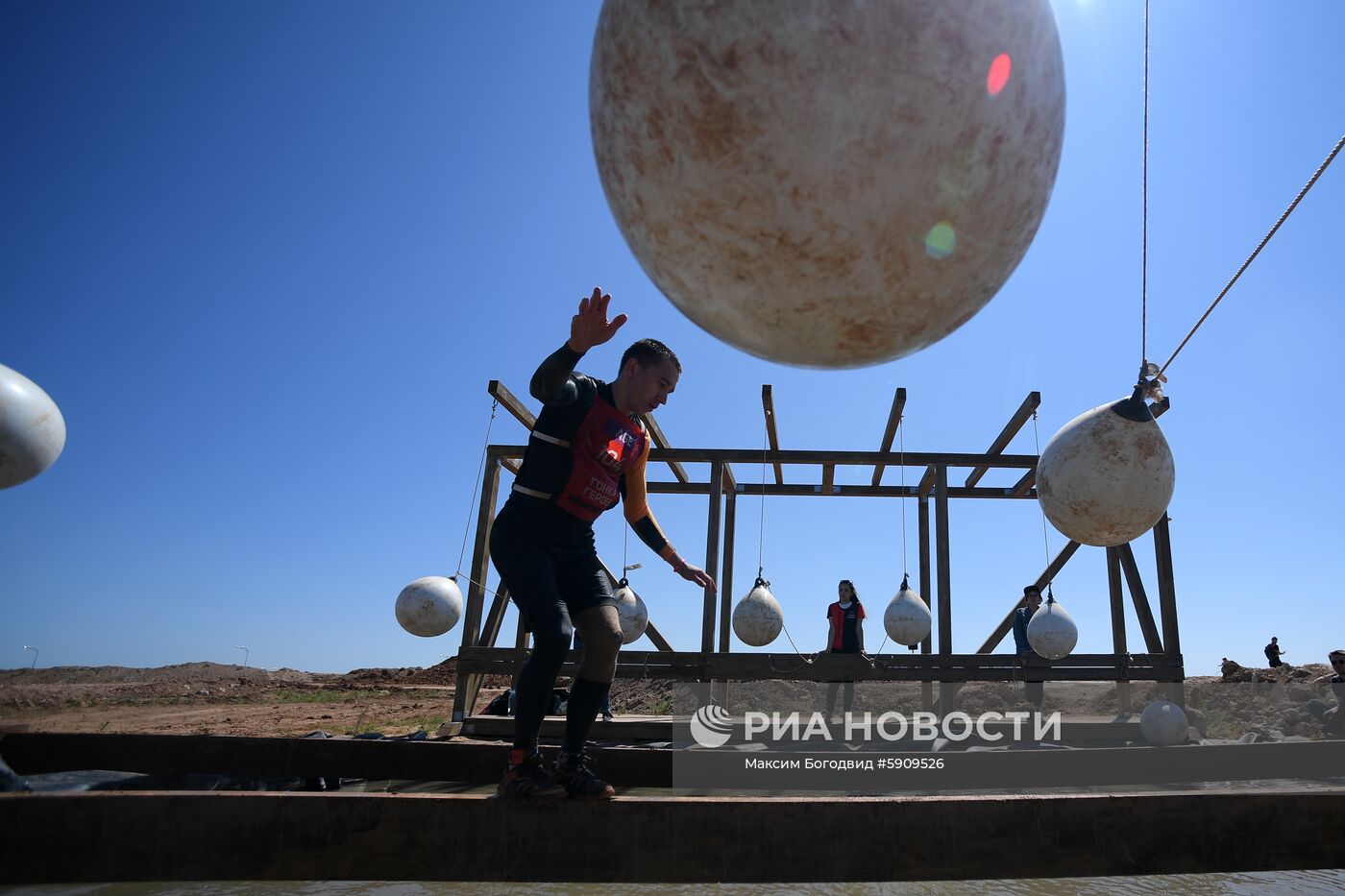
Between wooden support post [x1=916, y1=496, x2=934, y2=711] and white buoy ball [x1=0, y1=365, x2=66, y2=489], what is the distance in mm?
7184

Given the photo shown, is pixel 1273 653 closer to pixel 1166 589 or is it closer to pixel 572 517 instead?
pixel 1166 589

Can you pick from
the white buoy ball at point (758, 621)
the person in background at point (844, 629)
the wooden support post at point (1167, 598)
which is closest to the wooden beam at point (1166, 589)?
the wooden support post at point (1167, 598)

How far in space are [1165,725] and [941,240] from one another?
23.1ft

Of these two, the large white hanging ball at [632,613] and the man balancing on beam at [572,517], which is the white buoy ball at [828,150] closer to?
the man balancing on beam at [572,517]

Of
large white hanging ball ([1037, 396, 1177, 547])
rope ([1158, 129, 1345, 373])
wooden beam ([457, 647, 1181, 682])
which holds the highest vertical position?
rope ([1158, 129, 1345, 373])

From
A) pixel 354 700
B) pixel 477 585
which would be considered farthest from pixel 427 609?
pixel 354 700

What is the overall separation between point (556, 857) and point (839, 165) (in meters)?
2.02

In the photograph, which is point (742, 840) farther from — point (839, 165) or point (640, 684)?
point (640, 684)

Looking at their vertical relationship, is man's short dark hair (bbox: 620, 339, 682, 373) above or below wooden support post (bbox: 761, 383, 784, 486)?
below

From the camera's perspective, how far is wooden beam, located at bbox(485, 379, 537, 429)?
801cm

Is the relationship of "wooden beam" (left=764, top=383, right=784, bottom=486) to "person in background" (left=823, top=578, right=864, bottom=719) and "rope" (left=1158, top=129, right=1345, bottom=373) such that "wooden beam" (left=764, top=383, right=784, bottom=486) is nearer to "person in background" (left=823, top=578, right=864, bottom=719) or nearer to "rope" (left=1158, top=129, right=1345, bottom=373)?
"person in background" (left=823, top=578, right=864, bottom=719)

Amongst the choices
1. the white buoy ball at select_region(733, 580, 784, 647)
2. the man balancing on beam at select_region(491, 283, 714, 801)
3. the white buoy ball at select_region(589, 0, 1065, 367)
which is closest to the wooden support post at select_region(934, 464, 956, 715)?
the white buoy ball at select_region(733, 580, 784, 647)

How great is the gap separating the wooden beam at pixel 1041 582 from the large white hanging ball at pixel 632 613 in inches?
164

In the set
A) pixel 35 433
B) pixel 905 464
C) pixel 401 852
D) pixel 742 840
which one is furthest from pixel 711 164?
pixel 905 464
